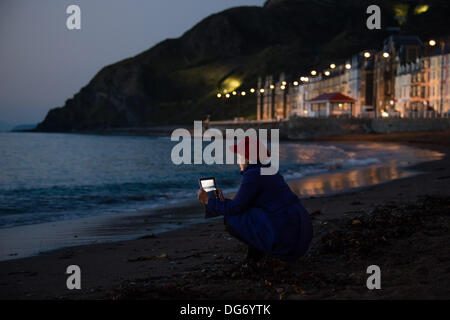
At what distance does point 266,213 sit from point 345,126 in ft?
232

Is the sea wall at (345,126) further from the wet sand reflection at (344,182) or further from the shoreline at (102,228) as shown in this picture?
the shoreline at (102,228)

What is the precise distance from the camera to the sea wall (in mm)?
61469

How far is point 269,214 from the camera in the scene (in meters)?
6.15

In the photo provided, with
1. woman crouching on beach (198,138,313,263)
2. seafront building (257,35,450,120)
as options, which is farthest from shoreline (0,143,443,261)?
seafront building (257,35,450,120)

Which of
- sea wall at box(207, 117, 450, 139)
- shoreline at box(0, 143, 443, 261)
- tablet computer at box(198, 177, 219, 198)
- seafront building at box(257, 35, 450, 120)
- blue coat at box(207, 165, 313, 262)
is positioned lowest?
shoreline at box(0, 143, 443, 261)

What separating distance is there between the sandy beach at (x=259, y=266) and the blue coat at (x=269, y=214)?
243mm

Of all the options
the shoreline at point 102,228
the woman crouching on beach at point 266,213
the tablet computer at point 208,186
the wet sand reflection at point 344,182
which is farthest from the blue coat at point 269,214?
the wet sand reflection at point 344,182

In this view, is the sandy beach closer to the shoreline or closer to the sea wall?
the shoreline

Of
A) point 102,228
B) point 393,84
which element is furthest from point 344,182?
point 393,84

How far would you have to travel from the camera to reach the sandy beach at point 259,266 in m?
5.50

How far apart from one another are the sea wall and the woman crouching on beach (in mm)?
58733

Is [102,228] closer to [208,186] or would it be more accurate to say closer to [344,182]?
[208,186]

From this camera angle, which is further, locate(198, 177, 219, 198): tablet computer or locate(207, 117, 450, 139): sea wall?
locate(207, 117, 450, 139): sea wall

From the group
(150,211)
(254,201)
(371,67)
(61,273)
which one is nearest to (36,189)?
(150,211)
